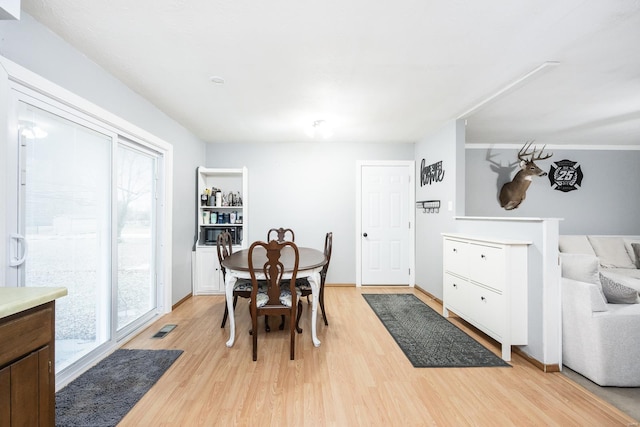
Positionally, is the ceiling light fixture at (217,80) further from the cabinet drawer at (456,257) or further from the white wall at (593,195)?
the white wall at (593,195)

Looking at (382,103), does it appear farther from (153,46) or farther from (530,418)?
(530,418)

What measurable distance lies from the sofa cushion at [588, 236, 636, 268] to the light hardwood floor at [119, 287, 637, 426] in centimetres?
270

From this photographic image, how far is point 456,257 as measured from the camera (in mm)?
2945

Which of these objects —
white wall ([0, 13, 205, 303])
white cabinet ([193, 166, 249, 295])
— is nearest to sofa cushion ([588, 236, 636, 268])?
white cabinet ([193, 166, 249, 295])

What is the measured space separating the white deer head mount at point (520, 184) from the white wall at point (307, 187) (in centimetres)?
230

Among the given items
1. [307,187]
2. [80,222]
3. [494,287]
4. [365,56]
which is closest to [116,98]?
[80,222]

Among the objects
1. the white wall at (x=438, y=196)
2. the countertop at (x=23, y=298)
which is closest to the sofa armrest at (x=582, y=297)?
the white wall at (x=438, y=196)

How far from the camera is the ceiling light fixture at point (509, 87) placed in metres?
2.15

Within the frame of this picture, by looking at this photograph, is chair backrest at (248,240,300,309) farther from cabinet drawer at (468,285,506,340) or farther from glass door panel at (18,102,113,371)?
cabinet drawer at (468,285,506,340)

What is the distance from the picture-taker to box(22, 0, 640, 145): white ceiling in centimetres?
157

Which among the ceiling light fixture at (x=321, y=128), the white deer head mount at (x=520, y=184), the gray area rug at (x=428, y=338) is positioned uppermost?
the ceiling light fixture at (x=321, y=128)

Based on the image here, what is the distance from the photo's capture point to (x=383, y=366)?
2.14 meters

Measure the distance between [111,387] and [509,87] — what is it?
4.01 meters

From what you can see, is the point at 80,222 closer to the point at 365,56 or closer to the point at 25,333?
the point at 25,333
